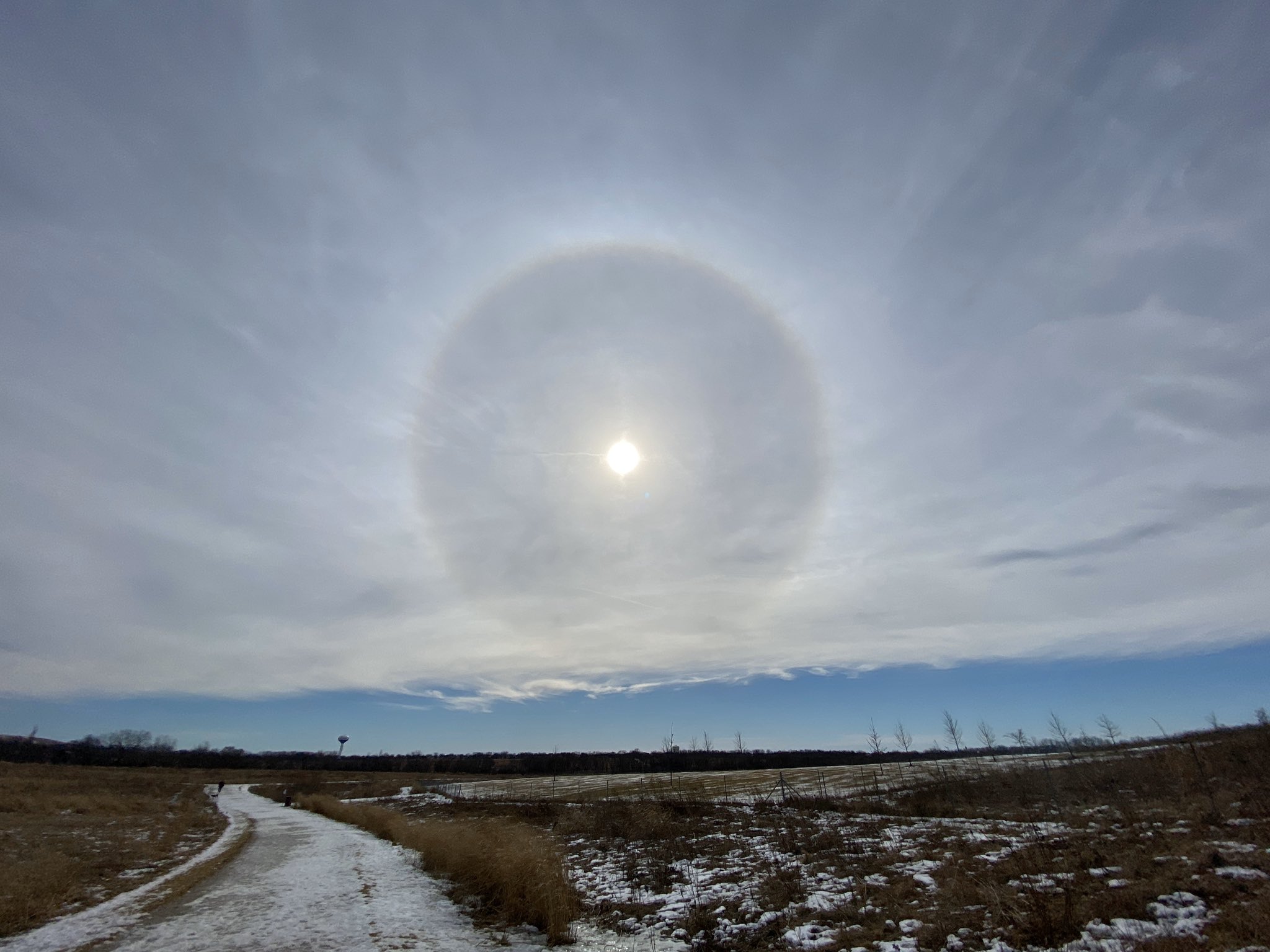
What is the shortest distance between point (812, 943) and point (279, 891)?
52.3 ft

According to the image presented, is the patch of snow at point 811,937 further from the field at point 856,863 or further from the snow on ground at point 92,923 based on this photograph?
the snow on ground at point 92,923

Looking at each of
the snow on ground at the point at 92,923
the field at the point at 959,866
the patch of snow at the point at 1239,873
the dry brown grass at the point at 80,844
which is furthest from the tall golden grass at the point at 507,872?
the patch of snow at the point at 1239,873

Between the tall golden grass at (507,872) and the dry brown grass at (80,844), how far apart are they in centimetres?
933

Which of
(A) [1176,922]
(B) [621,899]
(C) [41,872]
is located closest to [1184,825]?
(A) [1176,922]

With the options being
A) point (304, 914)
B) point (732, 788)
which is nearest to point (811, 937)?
point (304, 914)

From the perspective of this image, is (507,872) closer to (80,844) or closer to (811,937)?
(811,937)

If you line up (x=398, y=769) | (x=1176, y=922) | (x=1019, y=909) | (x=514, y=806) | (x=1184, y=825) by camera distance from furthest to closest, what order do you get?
(x=398, y=769), (x=514, y=806), (x=1184, y=825), (x=1019, y=909), (x=1176, y=922)

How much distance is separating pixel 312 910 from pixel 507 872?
5.14 meters

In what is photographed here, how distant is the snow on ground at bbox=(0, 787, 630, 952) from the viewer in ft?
40.4

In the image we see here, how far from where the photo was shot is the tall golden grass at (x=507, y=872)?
14.5m

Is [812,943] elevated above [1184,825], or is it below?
below

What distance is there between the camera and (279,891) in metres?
17.5

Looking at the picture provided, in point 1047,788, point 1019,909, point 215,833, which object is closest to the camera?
point 1019,909

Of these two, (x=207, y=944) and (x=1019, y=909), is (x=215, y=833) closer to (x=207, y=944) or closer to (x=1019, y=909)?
(x=207, y=944)
